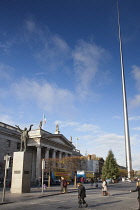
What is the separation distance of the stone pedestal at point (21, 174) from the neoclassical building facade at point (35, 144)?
25.7 m

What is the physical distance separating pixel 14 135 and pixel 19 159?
36031mm

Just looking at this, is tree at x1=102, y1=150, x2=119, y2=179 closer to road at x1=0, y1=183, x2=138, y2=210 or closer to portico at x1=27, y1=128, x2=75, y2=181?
portico at x1=27, y1=128, x2=75, y2=181

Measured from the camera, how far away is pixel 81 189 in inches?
582

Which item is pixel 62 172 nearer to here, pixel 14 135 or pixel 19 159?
pixel 14 135

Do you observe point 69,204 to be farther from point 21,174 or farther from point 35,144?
point 35,144

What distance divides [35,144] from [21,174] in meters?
39.1

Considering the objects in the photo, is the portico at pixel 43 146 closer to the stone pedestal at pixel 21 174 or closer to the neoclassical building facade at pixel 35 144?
the neoclassical building facade at pixel 35 144

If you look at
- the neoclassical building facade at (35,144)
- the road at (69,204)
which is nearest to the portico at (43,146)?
the neoclassical building facade at (35,144)

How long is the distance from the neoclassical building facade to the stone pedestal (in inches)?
1013

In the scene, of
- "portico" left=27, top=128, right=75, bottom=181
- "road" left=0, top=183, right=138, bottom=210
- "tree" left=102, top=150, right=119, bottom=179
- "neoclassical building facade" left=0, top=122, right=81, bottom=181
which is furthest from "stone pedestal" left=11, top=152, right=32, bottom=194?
"tree" left=102, top=150, right=119, bottom=179

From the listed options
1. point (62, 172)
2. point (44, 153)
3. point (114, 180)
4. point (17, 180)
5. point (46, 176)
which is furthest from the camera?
point (114, 180)

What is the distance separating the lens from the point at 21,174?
24.2 meters

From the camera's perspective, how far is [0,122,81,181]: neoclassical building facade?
56625mm

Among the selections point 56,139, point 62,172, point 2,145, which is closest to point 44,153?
point 56,139
